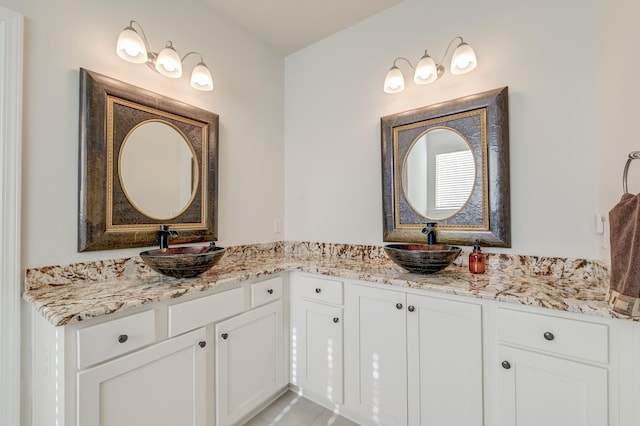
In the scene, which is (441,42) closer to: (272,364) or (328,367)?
(328,367)

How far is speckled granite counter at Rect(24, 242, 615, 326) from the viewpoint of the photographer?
108cm

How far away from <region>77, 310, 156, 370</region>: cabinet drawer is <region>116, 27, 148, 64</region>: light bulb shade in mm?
1304

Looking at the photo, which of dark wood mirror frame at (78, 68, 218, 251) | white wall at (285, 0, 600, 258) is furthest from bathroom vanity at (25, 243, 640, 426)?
white wall at (285, 0, 600, 258)

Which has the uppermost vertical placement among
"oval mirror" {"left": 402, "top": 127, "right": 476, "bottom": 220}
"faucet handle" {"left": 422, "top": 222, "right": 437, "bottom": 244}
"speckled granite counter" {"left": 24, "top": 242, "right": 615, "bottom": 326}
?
"oval mirror" {"left": 402, "top": 127, "right": 476, "bottom": 220}

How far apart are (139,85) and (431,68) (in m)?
1.74

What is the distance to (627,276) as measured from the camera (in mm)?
921

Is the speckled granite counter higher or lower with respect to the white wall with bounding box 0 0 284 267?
lower

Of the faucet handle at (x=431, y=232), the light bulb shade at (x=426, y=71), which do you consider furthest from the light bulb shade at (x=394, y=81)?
the faucet handle at (x=431, y=232)

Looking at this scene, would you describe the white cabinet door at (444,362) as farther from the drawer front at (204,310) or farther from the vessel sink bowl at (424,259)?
the drawer front at (204,310)

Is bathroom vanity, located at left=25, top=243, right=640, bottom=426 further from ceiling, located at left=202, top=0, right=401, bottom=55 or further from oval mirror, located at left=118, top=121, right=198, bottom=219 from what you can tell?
ceiling, located at left=202, top=0, right=401, bottom=55

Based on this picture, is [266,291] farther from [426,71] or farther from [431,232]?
[426,71]

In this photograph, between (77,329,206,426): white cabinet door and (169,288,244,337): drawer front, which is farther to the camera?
(169,288,244,337): drawer front

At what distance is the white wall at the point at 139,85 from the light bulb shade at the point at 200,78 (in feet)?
0.38

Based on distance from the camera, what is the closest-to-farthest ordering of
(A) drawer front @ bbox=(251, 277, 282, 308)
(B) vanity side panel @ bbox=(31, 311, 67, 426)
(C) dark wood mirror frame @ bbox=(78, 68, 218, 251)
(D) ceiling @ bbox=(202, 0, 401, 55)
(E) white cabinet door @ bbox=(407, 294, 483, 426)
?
(B) vanity side panel @ bbox=(31, 311, 67, 426) < (E) white cabinet door @ bbox=(407, 294, 483, 426) < (C) dark wood mirror frame @ bbox=(78, 68, 218, 251) < (A) drawer front @ bbox=(251, 277, 282, 308) < (D) ceiling @ bbox=(202, 0, 401, 55)
